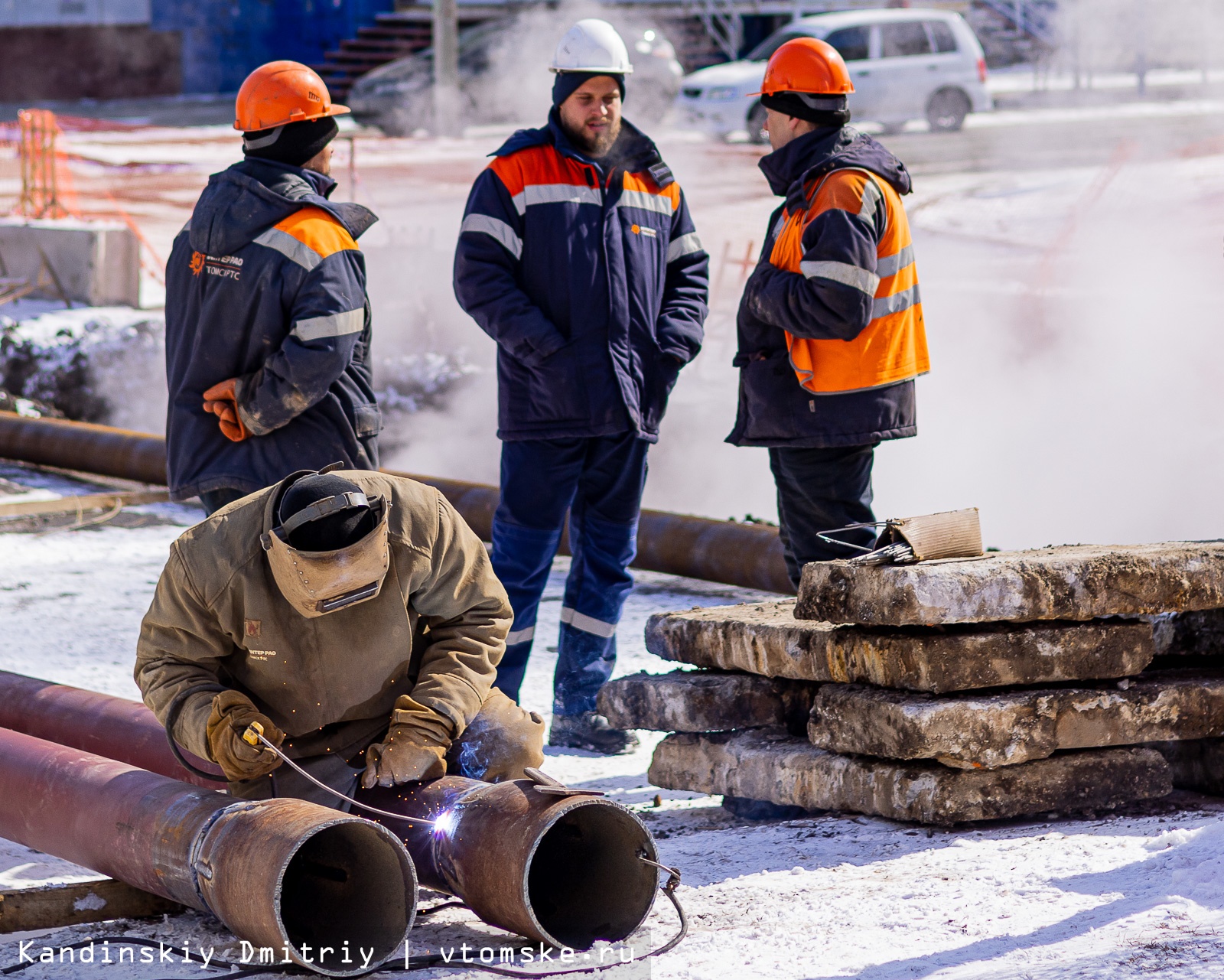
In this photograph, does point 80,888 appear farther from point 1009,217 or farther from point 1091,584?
point 1009,217

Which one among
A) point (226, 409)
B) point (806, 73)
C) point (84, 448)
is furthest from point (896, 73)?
point (226, 409)

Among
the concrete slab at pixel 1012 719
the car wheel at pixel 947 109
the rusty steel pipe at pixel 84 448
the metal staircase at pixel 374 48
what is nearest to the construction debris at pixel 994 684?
the concrete slab at pixel 1012 719

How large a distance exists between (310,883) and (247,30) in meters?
25.5

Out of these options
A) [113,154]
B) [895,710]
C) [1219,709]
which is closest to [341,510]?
[895,710]

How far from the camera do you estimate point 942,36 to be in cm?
1761

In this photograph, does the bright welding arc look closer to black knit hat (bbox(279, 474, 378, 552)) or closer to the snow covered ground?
the snow covered ground

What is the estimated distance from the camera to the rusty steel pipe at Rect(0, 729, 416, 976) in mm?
2859

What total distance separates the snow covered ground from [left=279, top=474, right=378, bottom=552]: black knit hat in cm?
82

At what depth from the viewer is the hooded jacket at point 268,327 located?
421cm

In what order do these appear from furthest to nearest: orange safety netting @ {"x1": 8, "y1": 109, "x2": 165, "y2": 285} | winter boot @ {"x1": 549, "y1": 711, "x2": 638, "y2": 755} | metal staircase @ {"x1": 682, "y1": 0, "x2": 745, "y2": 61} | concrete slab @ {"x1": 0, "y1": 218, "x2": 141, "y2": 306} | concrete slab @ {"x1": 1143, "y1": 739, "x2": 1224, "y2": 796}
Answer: metal staircase @ {"x1": 682, "y1": 0, "x2": 745, "y2": 61}, orange safety netting @ {"x1": 8, "y1": 109, "x2": 165, "y2": 285}, concrete slab @ {"x1": 0, "y1": 218, "x2": 141, "y2": 306}, winter boot @ {"x1": 549, "y1": 711, "x2": 638, "y2": 755}, concrete slab @ {"x1": 1143, "y1": 739, "x2": 1224, "y2": 796}

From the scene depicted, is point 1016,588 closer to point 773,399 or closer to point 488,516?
point 773,399

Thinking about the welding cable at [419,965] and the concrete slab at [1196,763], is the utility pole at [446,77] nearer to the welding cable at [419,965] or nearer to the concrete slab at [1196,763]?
the concrete slab at [1196,763]

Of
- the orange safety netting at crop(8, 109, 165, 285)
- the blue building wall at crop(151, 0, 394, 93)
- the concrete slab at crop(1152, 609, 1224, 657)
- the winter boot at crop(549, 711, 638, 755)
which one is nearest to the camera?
the concrete slab at crop(1152, 609, 1224, 657)

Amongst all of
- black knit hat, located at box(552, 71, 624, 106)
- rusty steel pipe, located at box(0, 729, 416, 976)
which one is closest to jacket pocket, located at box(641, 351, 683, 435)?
black knit hat, located at box(552, 71, 624, 106)
